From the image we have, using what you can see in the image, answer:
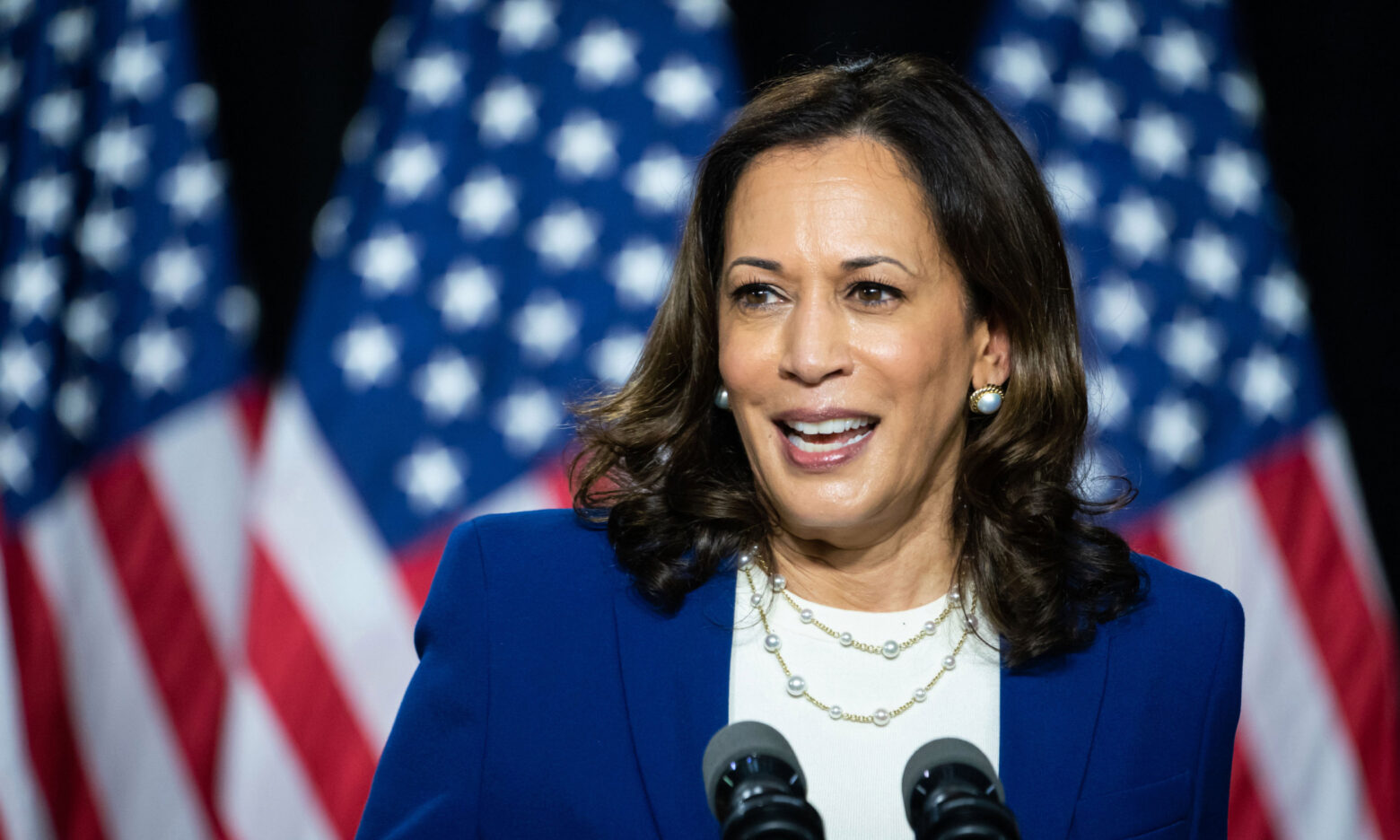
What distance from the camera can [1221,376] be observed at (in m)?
3.18

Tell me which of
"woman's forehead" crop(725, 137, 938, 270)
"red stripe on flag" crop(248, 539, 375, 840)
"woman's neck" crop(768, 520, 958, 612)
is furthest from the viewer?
"red stripe on flag" crop(248, 539, 375, 840)

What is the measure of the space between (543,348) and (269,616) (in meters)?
0.93

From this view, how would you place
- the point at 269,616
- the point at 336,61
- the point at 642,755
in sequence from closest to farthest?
the point at 642,755 < the point at 269,616 < the point at 336,61

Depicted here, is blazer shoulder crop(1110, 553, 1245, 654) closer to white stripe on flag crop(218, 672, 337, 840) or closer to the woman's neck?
the woman's neck

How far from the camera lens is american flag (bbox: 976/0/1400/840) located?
10.2 feet

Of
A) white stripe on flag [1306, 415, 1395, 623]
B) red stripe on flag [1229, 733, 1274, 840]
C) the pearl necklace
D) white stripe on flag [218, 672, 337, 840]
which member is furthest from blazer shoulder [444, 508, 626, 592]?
white stripe on flag [1306, 415, 1395, 623]

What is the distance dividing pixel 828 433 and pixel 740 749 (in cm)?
72

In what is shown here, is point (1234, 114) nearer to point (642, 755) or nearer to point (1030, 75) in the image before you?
point (1030, 75)

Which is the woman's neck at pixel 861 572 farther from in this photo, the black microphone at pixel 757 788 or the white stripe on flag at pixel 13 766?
the white stripe on flag at pixel 13 766

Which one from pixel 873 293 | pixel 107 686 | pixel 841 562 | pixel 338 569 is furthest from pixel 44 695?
pixel 873 293

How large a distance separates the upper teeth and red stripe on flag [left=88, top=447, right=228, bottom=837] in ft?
6.98

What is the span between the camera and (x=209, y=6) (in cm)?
319

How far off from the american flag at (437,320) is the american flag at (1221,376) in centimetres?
97

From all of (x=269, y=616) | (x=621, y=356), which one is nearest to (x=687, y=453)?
(x=621, y=356)
